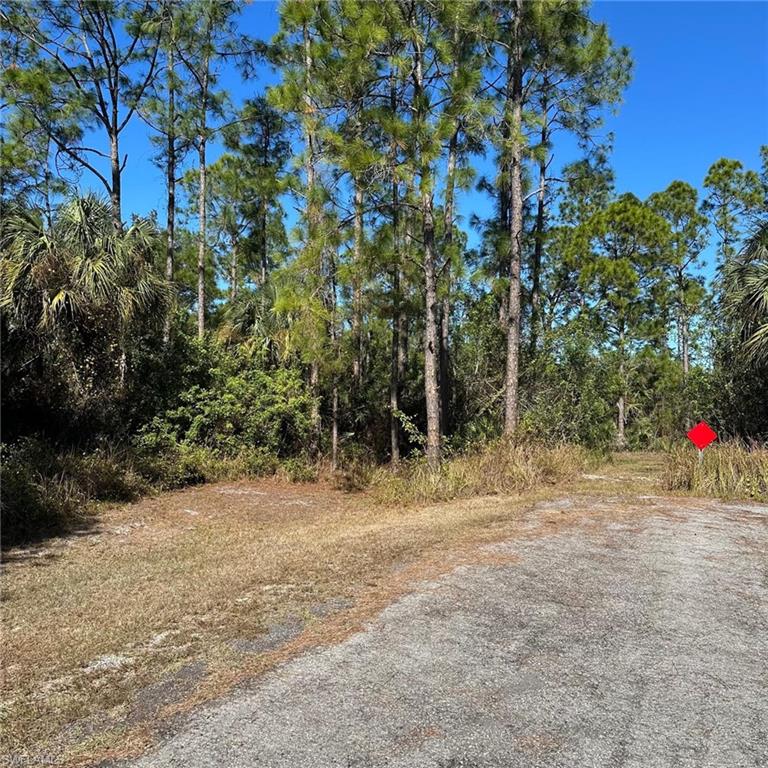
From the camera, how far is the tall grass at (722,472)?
8.97m

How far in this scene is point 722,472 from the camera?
925cm

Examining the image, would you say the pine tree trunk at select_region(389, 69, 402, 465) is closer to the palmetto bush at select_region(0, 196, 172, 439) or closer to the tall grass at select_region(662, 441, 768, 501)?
the palmetto bush at select_region(0, 196, 172, 439)

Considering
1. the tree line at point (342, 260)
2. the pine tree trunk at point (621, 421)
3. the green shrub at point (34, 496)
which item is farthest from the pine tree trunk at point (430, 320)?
the pine tree trunk at point (621, 421)

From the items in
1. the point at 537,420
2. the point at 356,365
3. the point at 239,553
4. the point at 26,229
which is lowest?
the point at 239,553

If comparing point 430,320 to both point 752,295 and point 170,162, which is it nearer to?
point 752,295

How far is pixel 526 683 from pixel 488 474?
7074 mm

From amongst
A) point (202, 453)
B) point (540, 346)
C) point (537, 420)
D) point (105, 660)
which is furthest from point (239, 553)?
point (540, 346)

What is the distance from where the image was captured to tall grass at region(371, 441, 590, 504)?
9898 millimetres

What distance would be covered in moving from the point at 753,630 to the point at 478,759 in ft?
7.88

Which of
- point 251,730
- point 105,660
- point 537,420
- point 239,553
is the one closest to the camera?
point 251,730

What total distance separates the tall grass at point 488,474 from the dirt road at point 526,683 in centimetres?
466

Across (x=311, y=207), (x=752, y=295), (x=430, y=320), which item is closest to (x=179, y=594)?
(x=430, y=320)

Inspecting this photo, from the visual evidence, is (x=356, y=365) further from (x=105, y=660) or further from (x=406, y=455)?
(x=105, y=660)

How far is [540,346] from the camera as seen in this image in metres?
15.1
